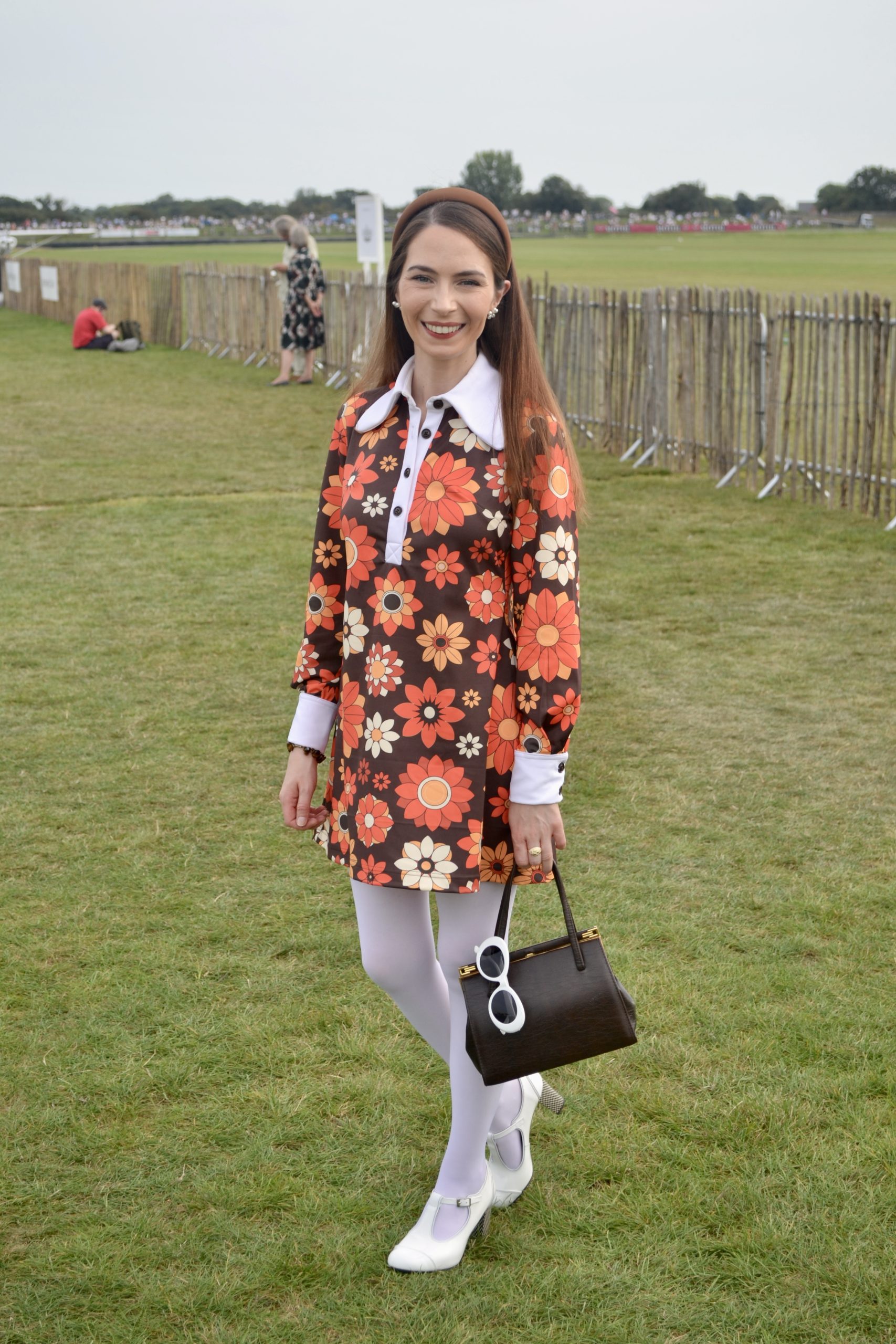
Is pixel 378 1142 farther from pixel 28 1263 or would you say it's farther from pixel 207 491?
pixel 207 491

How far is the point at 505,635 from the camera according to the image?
2389 millimetres

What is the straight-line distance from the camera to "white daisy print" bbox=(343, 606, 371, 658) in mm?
2426

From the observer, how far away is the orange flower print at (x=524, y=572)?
7.60 ft

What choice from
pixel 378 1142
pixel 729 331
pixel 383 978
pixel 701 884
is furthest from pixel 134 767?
pixel 729 331

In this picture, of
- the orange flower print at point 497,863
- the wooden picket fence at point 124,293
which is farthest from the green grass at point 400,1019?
the wooden picket fence at point 124,293

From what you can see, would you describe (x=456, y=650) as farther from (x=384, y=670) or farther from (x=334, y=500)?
(x=334, y=500)

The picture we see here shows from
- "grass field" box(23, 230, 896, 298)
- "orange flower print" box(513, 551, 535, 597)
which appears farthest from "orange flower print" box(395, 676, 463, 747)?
"grass field" box(23, 230, 896, 298)

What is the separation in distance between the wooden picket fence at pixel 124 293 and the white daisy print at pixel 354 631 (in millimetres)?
21818

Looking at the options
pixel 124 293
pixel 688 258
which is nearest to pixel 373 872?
pixel 124 293

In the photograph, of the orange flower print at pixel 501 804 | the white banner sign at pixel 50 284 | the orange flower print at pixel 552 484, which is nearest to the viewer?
the orange flower print at pixel 552 484

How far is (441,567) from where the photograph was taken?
2322mm

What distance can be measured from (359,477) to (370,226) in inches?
674

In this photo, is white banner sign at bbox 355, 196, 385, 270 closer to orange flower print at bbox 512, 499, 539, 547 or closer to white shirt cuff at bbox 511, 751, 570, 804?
orange flower print at bbox 512, 499, 539, 547

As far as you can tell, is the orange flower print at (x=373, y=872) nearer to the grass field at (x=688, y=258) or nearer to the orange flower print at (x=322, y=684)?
the orange flower print at (x=322, y=684)
